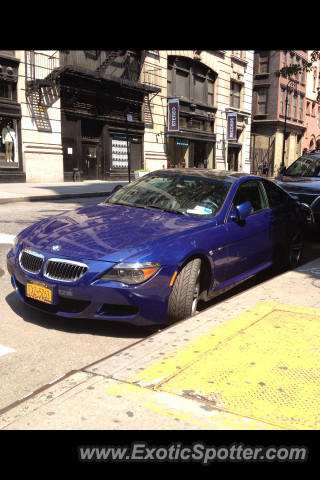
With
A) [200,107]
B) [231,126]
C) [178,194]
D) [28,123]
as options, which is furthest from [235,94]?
[178,194]

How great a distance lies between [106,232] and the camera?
4.31 m

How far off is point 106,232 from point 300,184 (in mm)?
5911

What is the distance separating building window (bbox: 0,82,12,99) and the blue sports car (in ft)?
56.4

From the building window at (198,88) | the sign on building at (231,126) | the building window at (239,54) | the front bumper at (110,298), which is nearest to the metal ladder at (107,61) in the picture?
the building window at (198,88)

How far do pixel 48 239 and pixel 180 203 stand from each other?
1.54 metres

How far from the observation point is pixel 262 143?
48219mm

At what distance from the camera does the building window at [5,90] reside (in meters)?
20.6

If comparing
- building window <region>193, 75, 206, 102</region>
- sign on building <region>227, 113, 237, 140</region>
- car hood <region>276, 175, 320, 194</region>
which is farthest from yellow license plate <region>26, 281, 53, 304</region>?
sign on building <region>227, 113, 237, 140</region>

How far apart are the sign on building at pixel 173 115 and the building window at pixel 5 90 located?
12503 millimetres

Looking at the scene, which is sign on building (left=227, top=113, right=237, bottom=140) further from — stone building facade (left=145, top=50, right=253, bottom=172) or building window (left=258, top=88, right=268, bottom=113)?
building window (left=258, top=88, right=268, bottom=113)

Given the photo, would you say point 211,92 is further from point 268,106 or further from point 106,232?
point 106,232

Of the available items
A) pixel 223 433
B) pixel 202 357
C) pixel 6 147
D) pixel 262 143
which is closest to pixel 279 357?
pixel 202 357
